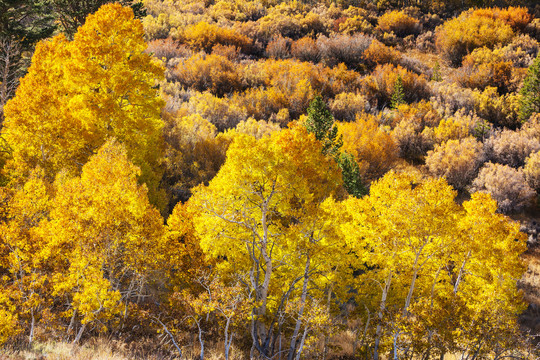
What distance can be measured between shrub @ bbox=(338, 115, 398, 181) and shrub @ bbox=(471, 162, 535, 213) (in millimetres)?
10163

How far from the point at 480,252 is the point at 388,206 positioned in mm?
6039

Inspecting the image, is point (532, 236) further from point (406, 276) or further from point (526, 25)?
point (526, 25)

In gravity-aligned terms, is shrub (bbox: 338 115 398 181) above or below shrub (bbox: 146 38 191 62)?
below

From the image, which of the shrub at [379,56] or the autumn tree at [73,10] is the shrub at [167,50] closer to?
Answer: the shrub at [379,56]

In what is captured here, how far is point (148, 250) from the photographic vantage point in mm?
14328

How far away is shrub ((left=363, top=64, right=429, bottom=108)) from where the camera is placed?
58781 millimetres

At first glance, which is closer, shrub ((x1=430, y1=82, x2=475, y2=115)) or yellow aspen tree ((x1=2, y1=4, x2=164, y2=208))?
yellow aspen tree ((x1=2, y1=4, x2=164, y2=208))

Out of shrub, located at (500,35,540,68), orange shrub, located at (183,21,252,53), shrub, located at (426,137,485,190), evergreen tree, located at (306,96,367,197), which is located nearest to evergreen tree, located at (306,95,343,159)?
evergreen tree, located at (306,96,367,197)

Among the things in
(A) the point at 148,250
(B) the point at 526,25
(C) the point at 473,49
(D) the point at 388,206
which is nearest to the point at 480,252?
(D) the point at 388,206

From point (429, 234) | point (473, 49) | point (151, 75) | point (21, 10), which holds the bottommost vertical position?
point (473, 49)

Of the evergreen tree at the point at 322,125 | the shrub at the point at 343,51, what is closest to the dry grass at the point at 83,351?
the evergreen tree at the point at 322,125

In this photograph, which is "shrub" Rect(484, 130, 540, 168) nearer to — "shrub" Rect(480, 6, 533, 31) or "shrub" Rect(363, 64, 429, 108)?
"shrub" Rect(363, 64, 429, 108)

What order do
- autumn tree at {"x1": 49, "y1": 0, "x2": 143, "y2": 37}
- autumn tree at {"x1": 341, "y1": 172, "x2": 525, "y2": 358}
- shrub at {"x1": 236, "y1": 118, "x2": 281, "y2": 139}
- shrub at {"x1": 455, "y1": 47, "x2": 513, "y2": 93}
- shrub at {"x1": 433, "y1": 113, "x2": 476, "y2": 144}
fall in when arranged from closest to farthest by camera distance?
autumn tree at {"x1": 341, "y1": 172, "x2": 525, "y2": 358} < autumn tree at {"x1": 49, "y1": 0, "x2": 143, "y2": 37} < shrub at {"x1": 236, "y1": 118, "x2": 281, "y2": 139} < shrub at {"x1": 433, "y1": 113, "x2": 476, "y2": 144} < shrub at {"x1": 455, "y1": 47, "x2": 513, "y2": 93}

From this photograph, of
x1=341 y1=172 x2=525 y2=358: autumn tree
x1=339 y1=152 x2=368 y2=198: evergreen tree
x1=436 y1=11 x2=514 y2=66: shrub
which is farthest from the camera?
x1=436 y1=11 x2=514 y2=66: shrub
